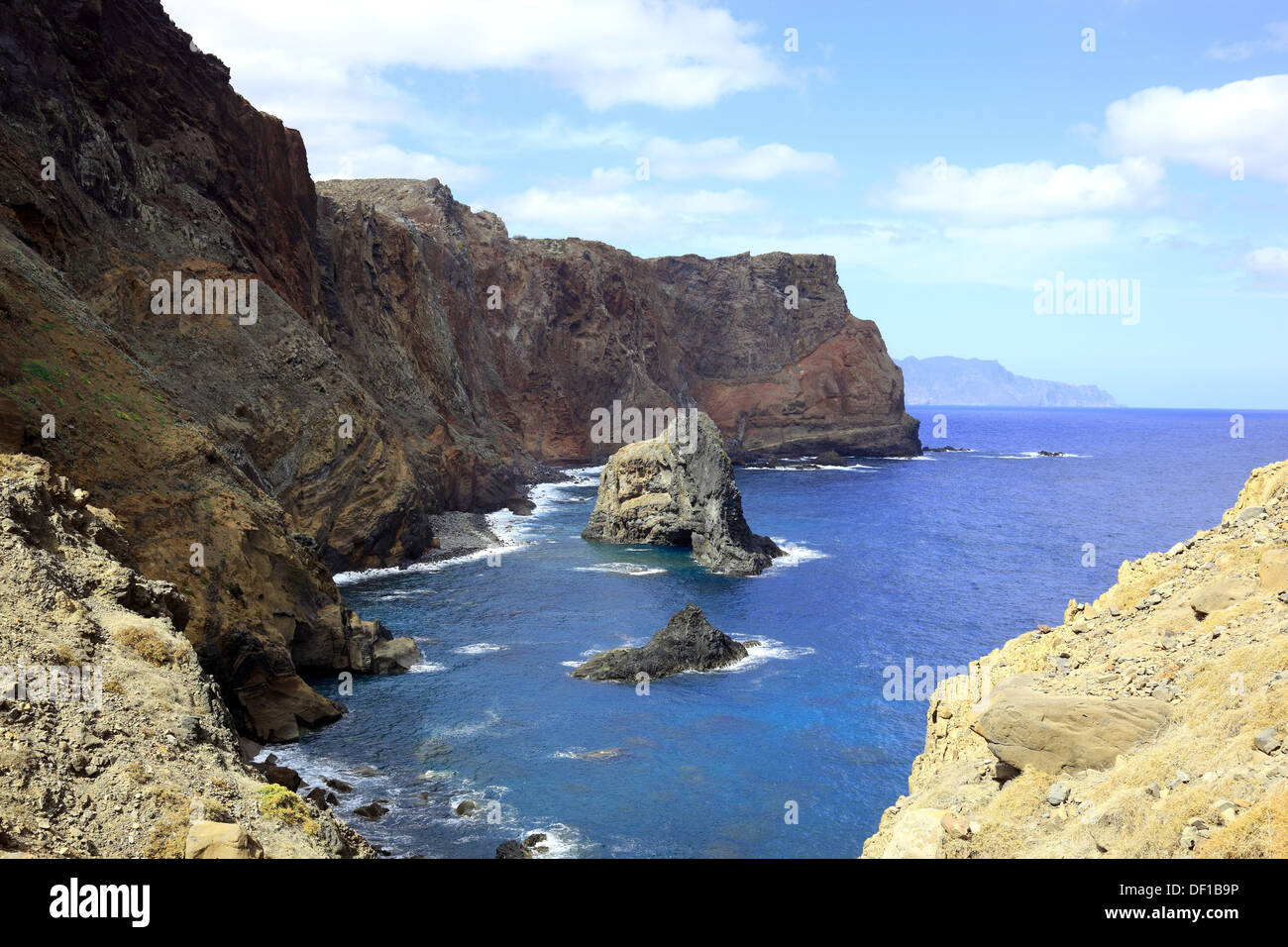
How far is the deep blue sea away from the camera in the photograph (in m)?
31.8

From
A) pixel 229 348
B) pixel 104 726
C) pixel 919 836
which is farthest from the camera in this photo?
pixel 229 348

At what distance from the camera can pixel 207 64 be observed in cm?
6812

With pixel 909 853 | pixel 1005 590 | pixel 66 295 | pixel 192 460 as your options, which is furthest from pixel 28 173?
pixel 1005 590

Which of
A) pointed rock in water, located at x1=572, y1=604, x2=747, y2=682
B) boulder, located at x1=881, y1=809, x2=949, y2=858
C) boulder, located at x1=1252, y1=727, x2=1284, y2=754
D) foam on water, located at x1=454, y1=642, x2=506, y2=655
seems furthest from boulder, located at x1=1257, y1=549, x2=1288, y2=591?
foam on water, located at x1=454, y1=642, x2=506, y2=655

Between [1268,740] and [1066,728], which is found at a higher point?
[1268,740]

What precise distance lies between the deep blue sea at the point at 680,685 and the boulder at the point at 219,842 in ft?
47.8

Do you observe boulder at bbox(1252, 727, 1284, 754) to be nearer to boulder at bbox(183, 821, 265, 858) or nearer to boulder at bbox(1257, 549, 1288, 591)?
boulder at bbox(1257, 549, 1288, 591)

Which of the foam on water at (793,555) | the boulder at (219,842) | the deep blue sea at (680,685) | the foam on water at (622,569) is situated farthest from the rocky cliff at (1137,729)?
the foam on water at (793,555)

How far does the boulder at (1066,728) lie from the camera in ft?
47.3

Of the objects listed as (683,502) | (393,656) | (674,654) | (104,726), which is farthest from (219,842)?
(683,502)

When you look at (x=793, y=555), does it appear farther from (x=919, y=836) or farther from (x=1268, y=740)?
(x=1268, y=740)

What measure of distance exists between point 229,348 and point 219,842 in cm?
5070

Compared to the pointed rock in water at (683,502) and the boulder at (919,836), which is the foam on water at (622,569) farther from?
the boulder at (919,836)

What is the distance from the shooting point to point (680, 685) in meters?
46.1
